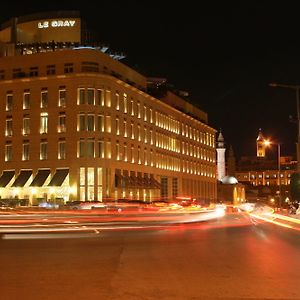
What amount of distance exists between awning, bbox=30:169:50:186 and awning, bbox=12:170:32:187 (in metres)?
1.34

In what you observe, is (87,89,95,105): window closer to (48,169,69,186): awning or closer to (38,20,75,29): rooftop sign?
(48,169,69,186): awning

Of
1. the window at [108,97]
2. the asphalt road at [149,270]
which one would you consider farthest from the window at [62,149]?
the asphalt road at [149,270]

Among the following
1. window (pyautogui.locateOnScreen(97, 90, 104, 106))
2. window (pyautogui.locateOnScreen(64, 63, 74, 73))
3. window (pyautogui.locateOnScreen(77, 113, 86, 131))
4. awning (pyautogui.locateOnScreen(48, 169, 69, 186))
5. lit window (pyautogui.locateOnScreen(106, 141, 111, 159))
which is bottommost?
awning (pyautogui.locateOnScreen(48, 169, 69, 186))

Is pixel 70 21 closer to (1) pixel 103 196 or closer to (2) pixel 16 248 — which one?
(1) pixel 103 196

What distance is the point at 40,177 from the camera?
79250 mm

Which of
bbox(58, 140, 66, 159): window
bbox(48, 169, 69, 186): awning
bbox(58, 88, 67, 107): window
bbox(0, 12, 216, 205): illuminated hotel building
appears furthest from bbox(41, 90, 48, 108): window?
bbox(48, 169, 69, 186): awning

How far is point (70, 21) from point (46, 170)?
28250mm

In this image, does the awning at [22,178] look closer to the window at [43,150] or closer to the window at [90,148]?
the window at [43,150]

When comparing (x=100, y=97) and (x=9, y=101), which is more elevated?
(x=9, y=101)

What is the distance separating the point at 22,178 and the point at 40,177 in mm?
3060

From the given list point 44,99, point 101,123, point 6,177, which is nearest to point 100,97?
point 101,123

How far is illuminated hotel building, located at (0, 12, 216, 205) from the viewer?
78.7 meters

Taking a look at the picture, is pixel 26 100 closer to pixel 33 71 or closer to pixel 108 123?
pixel 33 71

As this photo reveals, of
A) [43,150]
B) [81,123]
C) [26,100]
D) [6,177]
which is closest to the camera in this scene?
[81,123]
